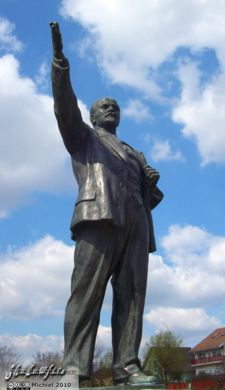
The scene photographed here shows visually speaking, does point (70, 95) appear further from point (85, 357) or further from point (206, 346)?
point (206, 346)

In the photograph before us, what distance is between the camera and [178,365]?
2655 inches

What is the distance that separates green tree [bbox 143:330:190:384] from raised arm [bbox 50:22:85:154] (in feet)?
204

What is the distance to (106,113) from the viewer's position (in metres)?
7.13

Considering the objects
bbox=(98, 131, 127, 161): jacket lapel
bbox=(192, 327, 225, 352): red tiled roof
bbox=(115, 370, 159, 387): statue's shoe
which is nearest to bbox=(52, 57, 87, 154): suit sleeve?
bbox=(98, 131, 127, 161): jacket lapel

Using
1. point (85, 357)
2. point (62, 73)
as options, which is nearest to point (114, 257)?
point (85, 357)

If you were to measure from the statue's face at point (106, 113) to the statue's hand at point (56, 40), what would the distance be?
108 cm

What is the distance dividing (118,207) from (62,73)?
5.39 ft

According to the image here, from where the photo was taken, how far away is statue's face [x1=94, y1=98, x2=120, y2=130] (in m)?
7.14

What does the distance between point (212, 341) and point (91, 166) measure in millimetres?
91245

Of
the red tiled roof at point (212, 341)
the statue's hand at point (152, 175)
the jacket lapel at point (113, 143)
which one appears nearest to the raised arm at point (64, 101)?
the jacket lapel at point (113, 143)

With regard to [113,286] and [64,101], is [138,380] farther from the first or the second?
[64,101]

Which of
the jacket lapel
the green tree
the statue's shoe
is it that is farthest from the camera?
the green tree

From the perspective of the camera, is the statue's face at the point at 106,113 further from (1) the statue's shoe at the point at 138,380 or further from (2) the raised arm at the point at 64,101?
(1) the statue's shoe at the point at 138,380

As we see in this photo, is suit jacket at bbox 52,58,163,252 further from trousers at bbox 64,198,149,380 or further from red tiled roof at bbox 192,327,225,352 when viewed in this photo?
red tiled roof at bbox 192,327,225,352
